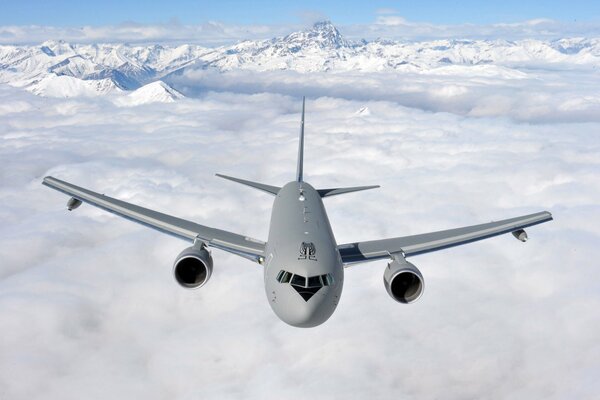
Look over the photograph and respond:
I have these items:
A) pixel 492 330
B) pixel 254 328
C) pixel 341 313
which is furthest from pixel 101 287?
pixel 492 330

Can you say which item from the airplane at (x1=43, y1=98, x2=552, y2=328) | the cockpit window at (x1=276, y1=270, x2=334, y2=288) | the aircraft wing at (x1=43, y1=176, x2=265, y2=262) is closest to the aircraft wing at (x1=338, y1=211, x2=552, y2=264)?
the airplane at (x1=43, y1=98, x2=552, y2=328)

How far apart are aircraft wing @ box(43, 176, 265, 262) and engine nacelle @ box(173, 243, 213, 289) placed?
4.87 feet

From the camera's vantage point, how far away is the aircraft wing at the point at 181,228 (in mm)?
24797

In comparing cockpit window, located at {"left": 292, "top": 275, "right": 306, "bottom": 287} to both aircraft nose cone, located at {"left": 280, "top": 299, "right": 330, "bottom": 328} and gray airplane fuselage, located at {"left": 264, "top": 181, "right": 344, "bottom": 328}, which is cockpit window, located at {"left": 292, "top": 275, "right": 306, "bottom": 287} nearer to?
gray airplane fuselage, located at {"left": 264, "top": 181, "right": 344, "bottom": 328}

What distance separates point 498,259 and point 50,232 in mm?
154500

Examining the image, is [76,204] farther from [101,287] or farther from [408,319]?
[101,287]

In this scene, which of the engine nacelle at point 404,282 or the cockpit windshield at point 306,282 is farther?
the engine nacelle at point 404,282

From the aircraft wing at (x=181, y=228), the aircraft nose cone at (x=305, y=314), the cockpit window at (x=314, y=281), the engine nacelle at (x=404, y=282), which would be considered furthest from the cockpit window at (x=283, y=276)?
the engine nacelle at (x=404, y=282)

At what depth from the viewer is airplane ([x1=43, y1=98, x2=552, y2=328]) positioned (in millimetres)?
18172

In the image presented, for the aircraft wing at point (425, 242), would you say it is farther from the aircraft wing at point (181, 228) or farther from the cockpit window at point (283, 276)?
the aircraft wing at point (181, 228)

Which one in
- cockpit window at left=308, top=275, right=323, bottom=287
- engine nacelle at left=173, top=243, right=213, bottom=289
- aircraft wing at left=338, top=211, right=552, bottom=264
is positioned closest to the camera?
cockpit window at left=308, top=275, right=323, bottom=287

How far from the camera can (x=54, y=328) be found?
95.5 meters

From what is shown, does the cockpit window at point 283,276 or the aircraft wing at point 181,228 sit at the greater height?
the cockpit window at point 283,276

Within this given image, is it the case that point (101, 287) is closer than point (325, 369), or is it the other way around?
point (325, 369)
